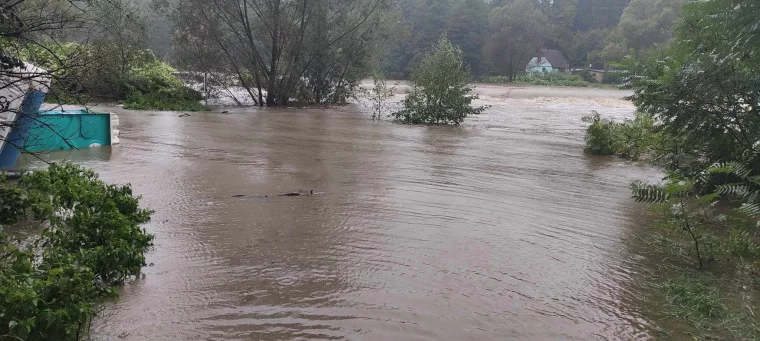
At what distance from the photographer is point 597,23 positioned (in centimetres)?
9456

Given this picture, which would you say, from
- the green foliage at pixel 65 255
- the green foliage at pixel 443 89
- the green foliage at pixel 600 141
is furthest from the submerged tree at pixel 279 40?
the green foliage at pixel 65 255

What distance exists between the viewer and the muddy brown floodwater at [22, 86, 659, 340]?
17.0 feet

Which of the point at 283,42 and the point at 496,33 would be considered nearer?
the point at 283,42

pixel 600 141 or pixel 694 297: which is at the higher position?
pixel 600 141

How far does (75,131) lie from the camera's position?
44.8 feet

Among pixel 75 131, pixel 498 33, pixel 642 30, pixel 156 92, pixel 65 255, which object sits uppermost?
pixel 642 30

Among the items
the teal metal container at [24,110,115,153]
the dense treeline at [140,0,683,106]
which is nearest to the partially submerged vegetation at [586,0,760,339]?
the teal metal container at [24,110,115,153]

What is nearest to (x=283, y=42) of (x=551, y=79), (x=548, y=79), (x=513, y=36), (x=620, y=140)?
(x=620, y=140)

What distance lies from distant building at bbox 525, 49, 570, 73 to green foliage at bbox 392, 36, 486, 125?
6286 cm

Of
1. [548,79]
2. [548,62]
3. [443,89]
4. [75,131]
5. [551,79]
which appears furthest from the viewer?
[548,62]

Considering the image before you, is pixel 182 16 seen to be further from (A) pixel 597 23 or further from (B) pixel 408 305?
(A) pixel 597 23

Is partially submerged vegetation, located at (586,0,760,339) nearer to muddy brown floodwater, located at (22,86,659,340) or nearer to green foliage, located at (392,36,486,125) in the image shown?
muddy brown floodwater, located at (22,86,659,340)

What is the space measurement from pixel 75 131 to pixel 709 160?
12.7 m

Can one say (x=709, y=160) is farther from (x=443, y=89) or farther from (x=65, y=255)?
(x=443, y=89)
